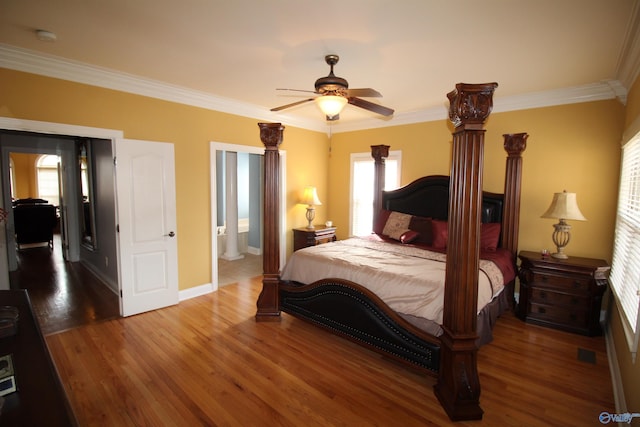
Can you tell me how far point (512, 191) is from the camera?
156 inches

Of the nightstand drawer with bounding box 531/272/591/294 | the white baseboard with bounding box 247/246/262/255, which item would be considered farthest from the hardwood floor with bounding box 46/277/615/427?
the white baseboard with bounding box 247/246/262/255

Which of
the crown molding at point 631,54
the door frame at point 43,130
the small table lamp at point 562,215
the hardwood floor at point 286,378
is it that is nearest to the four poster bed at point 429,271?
the hardwood floor at point 286,378

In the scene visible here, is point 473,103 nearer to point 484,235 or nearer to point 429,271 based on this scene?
point 429,271

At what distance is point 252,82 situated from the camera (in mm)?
3633

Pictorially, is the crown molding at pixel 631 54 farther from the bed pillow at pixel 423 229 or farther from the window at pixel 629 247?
Result: the bed pillow at pixel 423 229

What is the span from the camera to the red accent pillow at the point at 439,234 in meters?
4.01

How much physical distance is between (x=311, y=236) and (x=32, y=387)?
14.1ft

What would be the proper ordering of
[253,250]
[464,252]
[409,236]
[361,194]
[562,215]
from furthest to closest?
1. [253,250]
2. [361,194]
3. [409,236]
4. [562,215]
5. [464,252]

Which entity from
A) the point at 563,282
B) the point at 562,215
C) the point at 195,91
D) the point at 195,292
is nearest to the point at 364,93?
the point at 195,91

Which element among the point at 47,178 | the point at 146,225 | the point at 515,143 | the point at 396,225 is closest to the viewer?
the point at 146,225

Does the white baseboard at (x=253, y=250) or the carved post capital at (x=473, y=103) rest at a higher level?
the carved post capital at (x=473, y=103)

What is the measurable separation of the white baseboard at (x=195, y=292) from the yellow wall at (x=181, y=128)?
66mm

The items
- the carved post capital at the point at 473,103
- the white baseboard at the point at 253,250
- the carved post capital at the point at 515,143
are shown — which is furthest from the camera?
the white baseboard at the point at 253,250

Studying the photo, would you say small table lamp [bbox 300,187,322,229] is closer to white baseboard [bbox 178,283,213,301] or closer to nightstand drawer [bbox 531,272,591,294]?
white baseboard [bbox 178,283,213,301]
